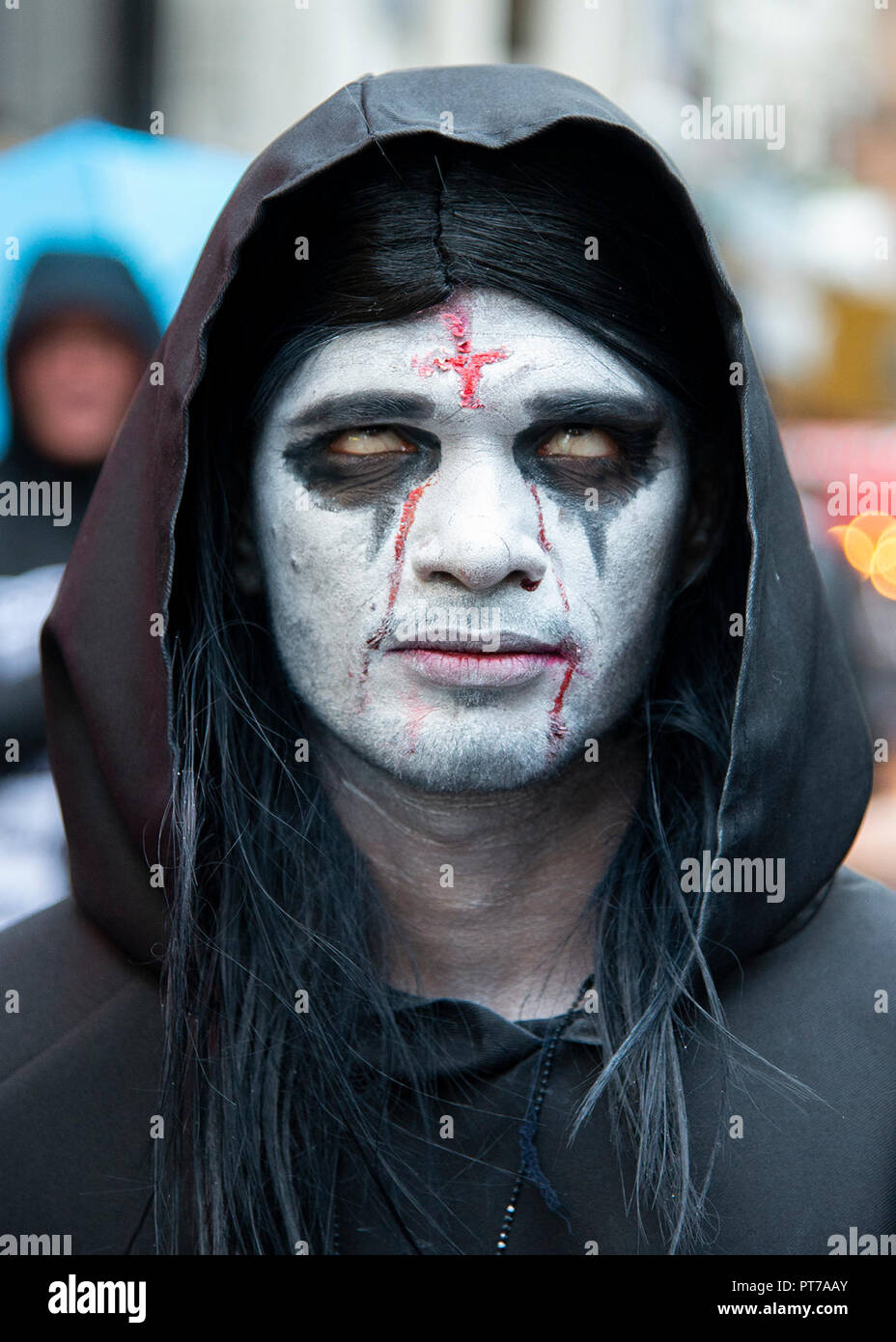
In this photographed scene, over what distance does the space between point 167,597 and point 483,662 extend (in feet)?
1.61

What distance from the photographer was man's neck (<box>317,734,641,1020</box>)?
201 centimetres

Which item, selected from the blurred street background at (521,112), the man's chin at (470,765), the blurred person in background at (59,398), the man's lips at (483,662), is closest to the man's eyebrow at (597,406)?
the man's lips at (483,662)

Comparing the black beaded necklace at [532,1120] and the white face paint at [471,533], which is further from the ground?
the white face paint at [471,533]

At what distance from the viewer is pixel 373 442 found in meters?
1.93

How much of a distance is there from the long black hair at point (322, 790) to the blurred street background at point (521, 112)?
5.23 ft

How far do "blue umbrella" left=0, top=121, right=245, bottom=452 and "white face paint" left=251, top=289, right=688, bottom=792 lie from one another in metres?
2.48

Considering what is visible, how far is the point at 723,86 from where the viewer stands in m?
10.8

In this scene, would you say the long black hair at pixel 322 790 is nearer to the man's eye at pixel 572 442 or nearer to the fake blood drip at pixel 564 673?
the man's eye at pixel 572 442

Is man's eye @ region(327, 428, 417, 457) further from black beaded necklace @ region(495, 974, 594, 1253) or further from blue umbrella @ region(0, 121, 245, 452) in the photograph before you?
blue umbrella @ region(0, 121, 245, 452)

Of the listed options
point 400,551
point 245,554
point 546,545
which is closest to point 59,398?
point 245,554

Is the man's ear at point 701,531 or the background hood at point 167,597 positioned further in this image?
the man's ear at point 701,531

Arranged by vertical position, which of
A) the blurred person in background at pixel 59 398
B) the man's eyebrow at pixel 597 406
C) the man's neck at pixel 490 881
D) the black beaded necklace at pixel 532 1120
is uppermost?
the blurred person in background at pixel 59 398

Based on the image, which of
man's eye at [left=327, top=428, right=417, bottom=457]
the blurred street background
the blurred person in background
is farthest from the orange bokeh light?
man's eye at [left=327, top=428, right=417, bottom=457]

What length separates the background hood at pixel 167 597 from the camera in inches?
72.8
